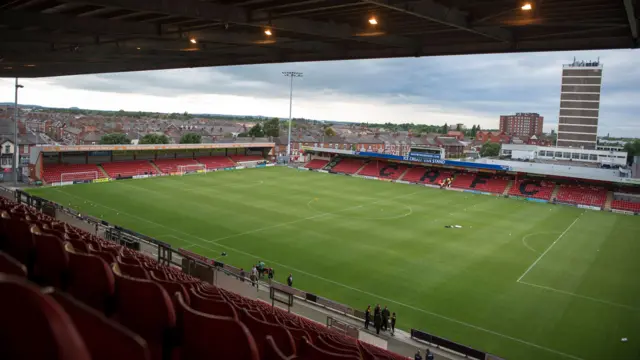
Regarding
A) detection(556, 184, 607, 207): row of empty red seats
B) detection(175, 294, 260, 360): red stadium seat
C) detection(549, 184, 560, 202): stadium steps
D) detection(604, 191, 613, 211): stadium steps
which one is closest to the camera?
detection(175, 294, 260, 360): red stadium seat

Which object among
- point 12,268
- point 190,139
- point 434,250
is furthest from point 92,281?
point 190,139

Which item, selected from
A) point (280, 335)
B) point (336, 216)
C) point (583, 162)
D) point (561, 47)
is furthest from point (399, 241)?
point (583, 162)

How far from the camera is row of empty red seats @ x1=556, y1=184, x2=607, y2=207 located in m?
43.8

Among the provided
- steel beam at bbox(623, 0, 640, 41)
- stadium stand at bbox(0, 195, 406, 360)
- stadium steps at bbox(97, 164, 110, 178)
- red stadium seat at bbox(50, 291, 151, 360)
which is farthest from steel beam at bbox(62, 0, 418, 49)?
stadium steps at bbox(97, 164, 110, 178)

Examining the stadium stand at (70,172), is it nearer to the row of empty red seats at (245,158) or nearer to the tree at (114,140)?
the row of empty red seats at (245,158)

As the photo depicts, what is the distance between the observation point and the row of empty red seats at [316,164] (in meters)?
65.7

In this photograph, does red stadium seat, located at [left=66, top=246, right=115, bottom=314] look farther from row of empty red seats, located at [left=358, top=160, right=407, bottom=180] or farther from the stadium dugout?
row of empty red seats, located at [left=358, top=160, right=407, bottom=180]

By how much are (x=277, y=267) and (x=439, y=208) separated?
70.6 ft

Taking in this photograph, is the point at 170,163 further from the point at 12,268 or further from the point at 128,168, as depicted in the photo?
the point at 12,268

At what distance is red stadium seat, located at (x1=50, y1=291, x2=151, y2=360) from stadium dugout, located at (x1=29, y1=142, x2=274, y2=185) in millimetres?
49647

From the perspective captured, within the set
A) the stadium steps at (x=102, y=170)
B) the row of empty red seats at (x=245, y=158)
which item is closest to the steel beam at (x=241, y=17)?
the stadium steps at (x=102, y=170)

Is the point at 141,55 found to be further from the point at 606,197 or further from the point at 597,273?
the point at 606,197

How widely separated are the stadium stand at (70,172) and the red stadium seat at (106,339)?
50403 millimetres

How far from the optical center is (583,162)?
72.6m
